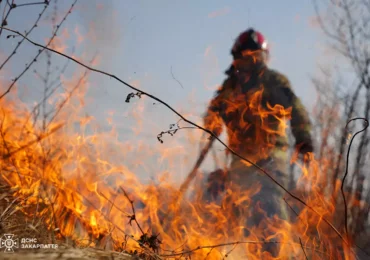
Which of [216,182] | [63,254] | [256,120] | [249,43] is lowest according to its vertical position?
[63,254]

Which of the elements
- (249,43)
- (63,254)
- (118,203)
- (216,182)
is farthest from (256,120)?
(63,254)

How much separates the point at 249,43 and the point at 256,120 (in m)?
1.42

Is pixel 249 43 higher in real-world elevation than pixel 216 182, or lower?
higher

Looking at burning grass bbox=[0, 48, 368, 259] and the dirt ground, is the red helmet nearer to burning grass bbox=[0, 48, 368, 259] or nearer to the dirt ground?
burning grass bbox=[0, 48, 368, 259]

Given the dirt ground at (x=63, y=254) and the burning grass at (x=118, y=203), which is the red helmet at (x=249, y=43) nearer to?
the burning grass at (x=118, y=203)

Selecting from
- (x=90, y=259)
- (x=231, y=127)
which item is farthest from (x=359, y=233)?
(x=90, y=259)

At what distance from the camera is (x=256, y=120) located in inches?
215

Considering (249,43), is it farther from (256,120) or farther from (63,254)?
Answer: (63,254)

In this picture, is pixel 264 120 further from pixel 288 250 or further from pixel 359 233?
pixel 359 233

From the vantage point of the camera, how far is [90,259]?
155cm

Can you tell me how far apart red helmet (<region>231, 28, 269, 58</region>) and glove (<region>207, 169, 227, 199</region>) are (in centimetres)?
203

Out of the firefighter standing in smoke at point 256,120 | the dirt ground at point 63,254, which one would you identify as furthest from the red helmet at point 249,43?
the dirt ground at point 63,254

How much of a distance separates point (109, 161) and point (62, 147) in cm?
62

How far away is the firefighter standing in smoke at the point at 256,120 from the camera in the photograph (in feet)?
16.9
